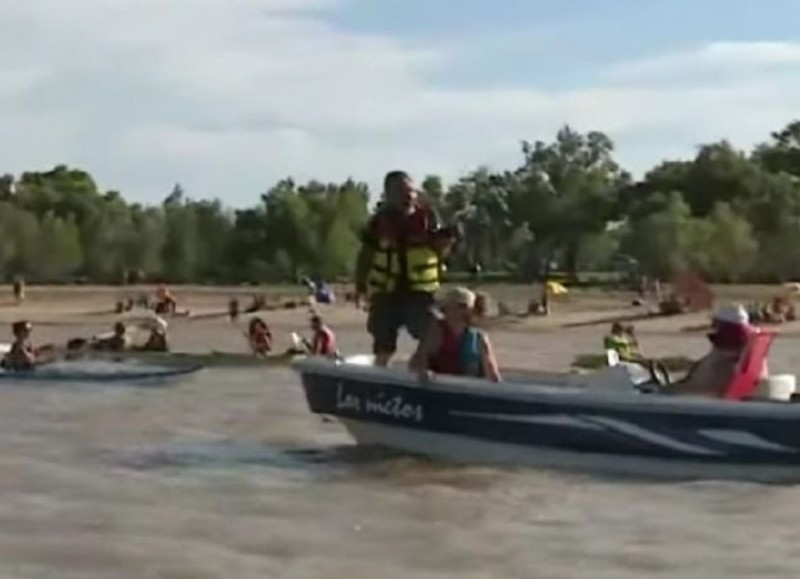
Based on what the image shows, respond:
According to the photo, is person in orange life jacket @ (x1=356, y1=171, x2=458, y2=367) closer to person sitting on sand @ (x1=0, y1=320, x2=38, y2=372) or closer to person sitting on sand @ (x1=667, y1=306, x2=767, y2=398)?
person sitting on sand @ (x1=667, y1=306, x2=767, y2=398)

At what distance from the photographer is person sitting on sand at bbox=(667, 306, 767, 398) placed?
46.9 ft

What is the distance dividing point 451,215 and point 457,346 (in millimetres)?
70049

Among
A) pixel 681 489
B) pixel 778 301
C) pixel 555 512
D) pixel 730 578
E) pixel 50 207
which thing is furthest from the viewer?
pixel 50 207

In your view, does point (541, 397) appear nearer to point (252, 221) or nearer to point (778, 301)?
point (778, 301)

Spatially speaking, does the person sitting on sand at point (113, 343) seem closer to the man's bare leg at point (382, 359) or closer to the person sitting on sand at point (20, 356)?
the person sitting on sand at point (20, 356)

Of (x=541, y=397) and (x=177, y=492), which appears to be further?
(x=541, y=397)

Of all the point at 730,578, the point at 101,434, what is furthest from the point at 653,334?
the point at 730,578

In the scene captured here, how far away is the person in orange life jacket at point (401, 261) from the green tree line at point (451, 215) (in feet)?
217

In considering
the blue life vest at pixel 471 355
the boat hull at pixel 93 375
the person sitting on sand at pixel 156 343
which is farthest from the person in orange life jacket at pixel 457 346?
the person sitting on sand at pixel 156 343

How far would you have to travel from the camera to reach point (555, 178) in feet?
331

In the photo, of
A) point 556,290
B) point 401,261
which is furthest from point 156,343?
point 556,290

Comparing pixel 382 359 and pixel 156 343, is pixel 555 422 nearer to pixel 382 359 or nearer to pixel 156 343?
pixel 382 359

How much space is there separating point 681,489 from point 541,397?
3.83 feet

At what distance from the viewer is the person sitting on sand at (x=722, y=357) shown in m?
14.3
